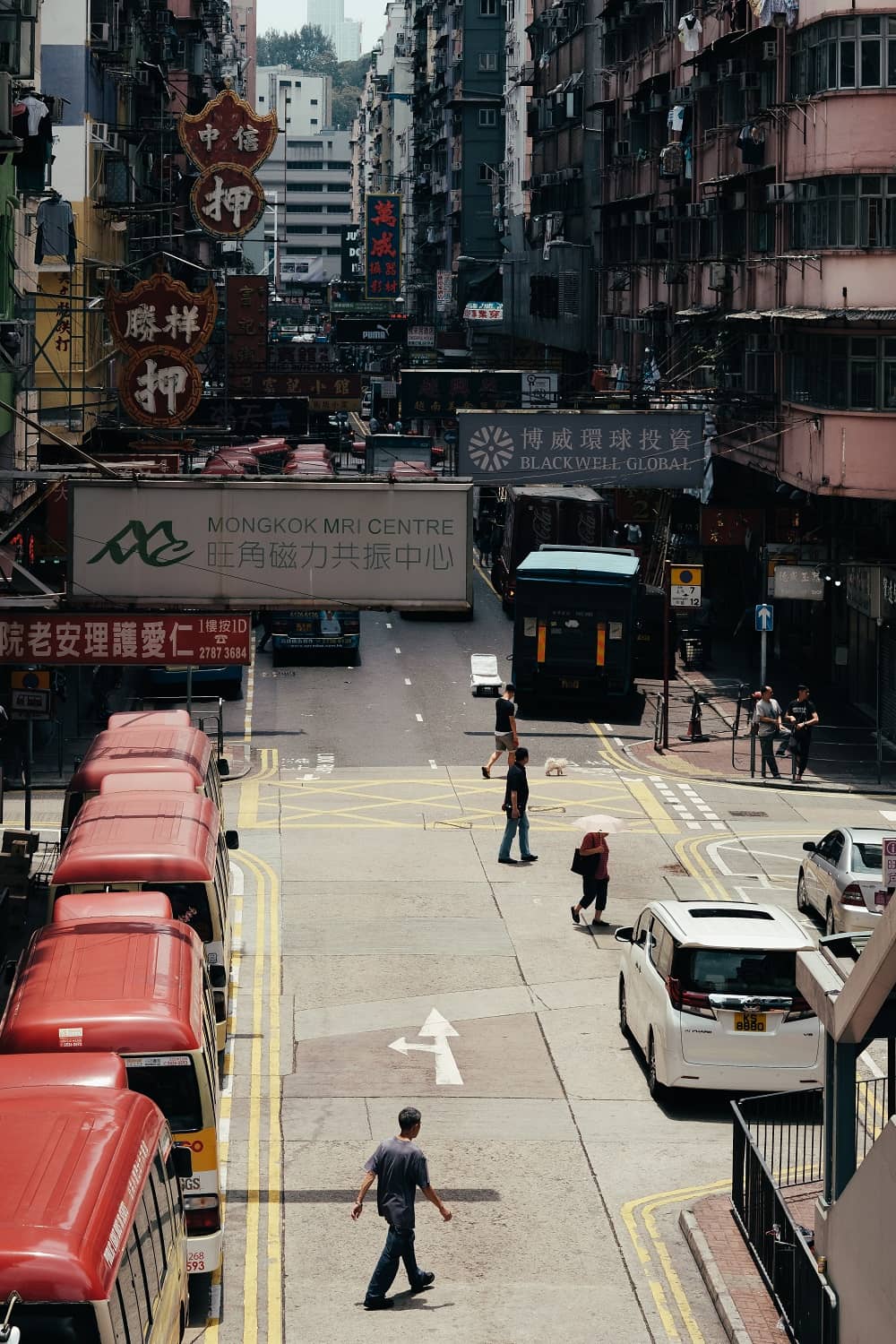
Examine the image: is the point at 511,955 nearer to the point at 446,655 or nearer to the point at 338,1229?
the point at 338,1229

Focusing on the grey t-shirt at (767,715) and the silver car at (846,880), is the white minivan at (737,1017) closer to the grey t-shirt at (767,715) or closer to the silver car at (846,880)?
the silver car at (846,880)

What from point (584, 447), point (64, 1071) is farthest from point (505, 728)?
point (64, 1071)

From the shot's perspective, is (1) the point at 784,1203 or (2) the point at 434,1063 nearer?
(1) the point at 784,1203

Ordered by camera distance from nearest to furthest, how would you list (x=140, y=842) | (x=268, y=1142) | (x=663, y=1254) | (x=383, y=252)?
(x=663, y=1254) < (x=268, y=1142) < (x=140, y=842) < (x=383, y=252)

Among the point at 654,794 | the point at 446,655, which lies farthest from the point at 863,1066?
the point at 446,655

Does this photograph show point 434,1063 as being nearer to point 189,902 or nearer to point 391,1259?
point 189,902

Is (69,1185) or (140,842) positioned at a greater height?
(140,842)

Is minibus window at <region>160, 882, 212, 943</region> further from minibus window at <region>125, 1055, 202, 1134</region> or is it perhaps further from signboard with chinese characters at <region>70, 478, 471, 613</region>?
minibus window at <region>125, 1055, 202, 1134</region>

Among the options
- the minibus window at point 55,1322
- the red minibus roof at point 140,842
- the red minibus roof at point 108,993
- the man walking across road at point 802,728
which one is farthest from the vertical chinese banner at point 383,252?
the minibus window at point 55,1322
